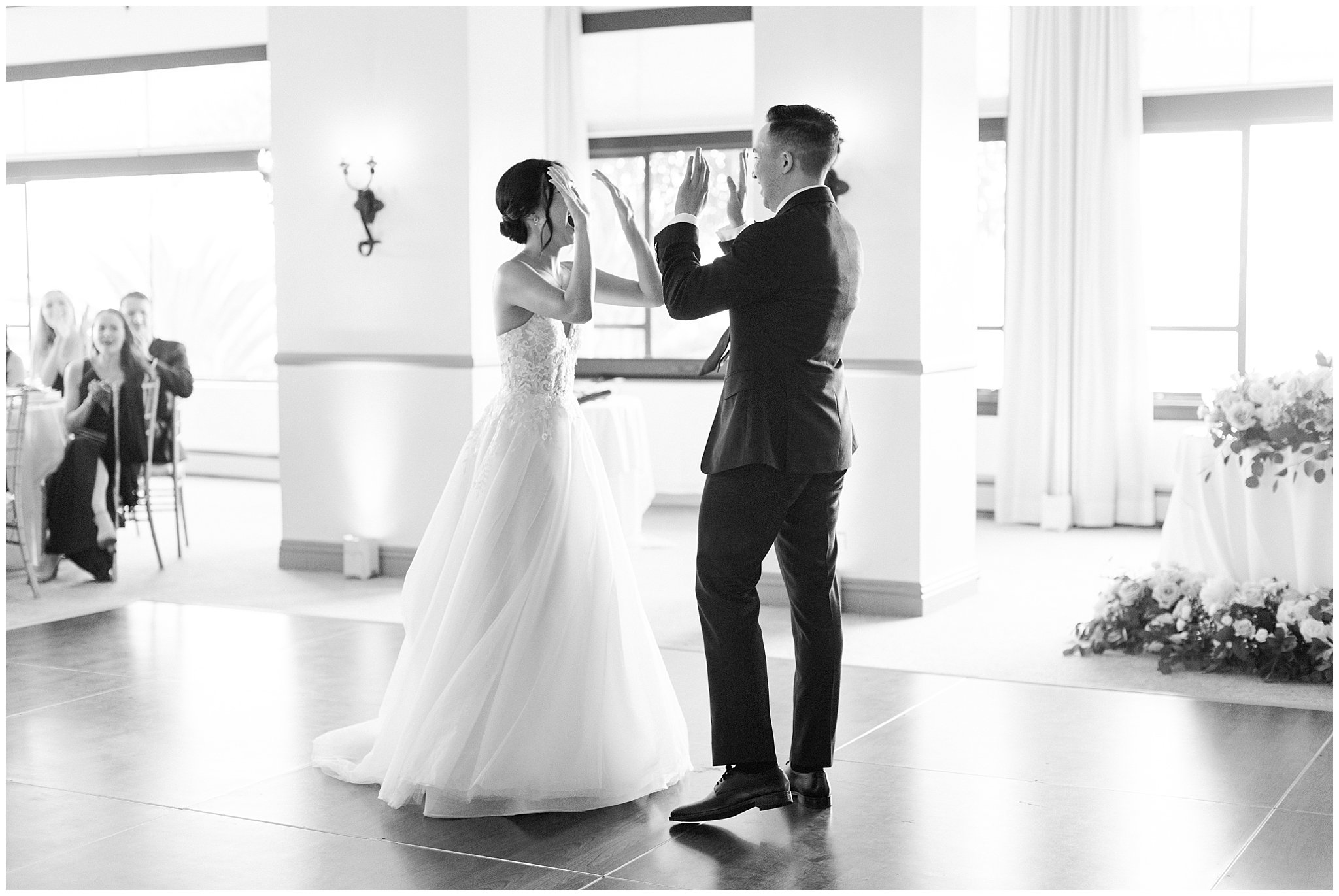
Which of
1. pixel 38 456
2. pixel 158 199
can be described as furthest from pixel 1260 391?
pixel 158 199

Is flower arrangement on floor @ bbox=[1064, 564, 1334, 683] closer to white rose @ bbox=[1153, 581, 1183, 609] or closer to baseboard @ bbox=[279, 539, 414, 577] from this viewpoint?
white rose @ bbox=[1153, 581, 1183, 609]

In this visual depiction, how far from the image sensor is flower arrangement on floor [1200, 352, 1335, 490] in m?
5.14

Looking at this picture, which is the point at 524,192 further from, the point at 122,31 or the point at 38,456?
the point at 122,31

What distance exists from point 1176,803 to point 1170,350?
6.03m

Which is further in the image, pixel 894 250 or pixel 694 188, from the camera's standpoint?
pixel 894 250

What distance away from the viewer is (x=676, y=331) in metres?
10.0

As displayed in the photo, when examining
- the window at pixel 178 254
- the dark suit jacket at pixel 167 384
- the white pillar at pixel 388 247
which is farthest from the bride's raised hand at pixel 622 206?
the window at pixel 178 254

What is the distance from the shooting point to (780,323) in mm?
3350

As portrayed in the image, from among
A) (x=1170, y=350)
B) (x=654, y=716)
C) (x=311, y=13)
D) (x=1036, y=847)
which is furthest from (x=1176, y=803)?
(x=1170, y=350)

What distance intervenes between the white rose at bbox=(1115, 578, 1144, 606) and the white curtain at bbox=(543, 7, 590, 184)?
525cm

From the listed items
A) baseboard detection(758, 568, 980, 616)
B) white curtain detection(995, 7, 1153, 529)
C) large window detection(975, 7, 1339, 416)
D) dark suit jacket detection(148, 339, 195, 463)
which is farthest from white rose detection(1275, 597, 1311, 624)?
dark suit jacket detection(148, 339, 195, 463)

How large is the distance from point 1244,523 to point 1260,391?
0.54 meters

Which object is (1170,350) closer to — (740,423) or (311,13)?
(311,13)

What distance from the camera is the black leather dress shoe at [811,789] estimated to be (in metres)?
3.63
